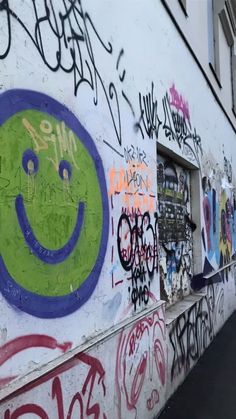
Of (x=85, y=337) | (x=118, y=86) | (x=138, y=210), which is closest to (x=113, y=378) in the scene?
(x=85, y=337)

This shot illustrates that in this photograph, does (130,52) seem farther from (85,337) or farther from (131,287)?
(85,337)

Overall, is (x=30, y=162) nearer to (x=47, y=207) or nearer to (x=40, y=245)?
(x=47, y=207)

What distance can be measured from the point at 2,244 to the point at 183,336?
11.9ft

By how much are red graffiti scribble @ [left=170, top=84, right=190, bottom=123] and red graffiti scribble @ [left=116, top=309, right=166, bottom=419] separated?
228 centimetres

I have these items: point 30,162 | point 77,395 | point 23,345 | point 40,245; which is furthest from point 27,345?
point 30,162

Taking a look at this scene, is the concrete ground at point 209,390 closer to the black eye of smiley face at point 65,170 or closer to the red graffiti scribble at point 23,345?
the red graffiti scribble at point 23,345

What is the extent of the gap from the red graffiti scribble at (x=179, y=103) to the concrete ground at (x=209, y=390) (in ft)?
9.48

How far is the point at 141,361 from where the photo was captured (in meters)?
3.98

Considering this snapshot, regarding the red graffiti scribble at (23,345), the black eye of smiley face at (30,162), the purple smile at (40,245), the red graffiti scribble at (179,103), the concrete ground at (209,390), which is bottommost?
the concrete ground at (209,390)

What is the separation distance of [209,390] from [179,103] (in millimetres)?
3030

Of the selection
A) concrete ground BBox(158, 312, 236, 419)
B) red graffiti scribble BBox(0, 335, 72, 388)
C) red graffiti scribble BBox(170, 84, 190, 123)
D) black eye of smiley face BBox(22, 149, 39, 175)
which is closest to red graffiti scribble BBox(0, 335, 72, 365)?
red graffiti scribble BBox(0, 335, 72, 388)

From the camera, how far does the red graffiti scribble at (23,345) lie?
7.24 feet

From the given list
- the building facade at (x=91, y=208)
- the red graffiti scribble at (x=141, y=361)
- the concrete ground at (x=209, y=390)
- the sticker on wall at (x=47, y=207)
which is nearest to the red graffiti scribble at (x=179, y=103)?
the building facade at (x=91, y=208)

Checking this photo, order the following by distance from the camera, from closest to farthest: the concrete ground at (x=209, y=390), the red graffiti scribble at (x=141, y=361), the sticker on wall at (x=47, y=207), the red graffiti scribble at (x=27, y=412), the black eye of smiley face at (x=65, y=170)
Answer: the red graffiti scribble at (x=27, y=412), the sticker on wall at (x=47, y=207), the black eye of smiley face at (x=65, y=170), the red graffiti scribble at (x=141, y=361), the concrete ground at (x=209, y=390)
